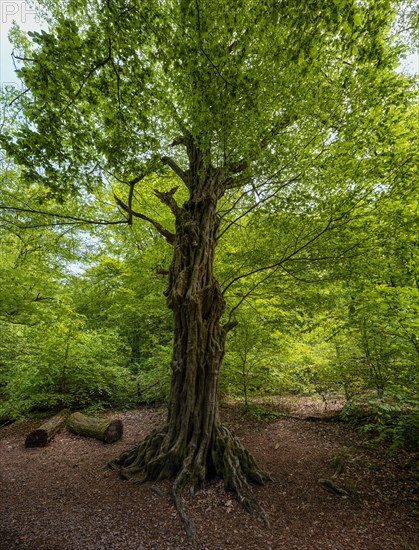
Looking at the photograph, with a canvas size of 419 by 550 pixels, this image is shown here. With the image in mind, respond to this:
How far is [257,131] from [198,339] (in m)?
2.96

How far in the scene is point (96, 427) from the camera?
5367mm

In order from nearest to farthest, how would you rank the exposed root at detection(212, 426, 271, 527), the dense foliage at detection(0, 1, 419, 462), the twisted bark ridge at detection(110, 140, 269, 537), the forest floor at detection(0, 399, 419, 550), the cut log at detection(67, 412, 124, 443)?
the forest floor at detection(0, 399, 419, 550) < the dense foliage at detection(0, 1, 419, 462) < the exposed root at detection(212, 426, 271, 527) < the twisted bark ridge at detection(110, 140, 269, 537) < the cut log at detection(67, 412, 124, 443)

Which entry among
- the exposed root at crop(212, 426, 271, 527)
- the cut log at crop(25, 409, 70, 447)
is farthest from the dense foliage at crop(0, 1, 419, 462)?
the exposed root at crop(212, 426, 271, 527)

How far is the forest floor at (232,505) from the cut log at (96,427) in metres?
0.48

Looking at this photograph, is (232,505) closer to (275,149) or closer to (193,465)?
(193,465)

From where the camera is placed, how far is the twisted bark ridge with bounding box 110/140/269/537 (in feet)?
11.7

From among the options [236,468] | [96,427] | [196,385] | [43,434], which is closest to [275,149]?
[196,385]

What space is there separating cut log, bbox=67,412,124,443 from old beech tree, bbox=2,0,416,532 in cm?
130

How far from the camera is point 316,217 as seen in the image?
3820mm

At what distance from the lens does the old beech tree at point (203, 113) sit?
8.55 feet

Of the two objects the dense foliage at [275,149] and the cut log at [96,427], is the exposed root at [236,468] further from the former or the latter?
the cut log at [96,427]

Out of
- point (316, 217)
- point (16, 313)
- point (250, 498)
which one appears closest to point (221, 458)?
point (250, 498)

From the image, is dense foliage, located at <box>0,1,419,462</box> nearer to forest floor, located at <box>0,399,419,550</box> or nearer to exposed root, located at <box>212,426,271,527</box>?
forest floor, located at <box>0,399,419,550</box>

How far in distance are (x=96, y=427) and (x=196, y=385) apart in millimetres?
2843
